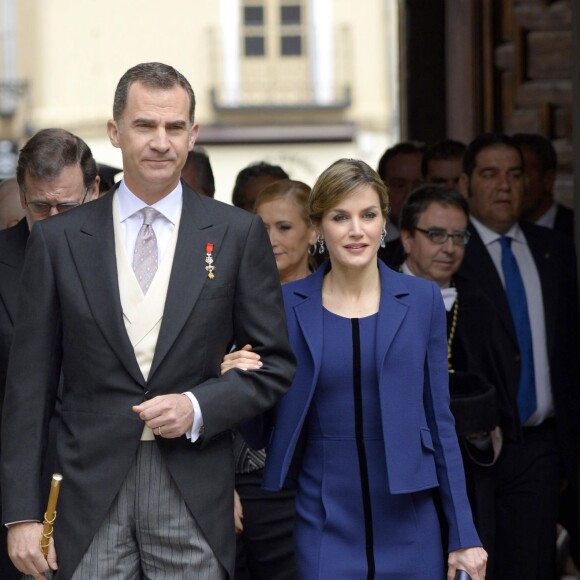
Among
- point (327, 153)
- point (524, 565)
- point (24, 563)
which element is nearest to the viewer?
point (24, 563)

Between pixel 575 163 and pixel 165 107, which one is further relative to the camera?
pixel 575 163

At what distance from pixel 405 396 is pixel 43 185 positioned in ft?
4.39

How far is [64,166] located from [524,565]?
2473 mm

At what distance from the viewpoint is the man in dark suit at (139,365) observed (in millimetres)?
4020

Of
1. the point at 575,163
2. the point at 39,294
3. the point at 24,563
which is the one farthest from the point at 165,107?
the point at 575,163

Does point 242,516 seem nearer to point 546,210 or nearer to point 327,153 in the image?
point 546,210

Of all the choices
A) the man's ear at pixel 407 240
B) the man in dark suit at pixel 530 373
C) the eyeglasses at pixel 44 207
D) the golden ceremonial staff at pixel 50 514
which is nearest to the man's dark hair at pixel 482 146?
the man in dark suit at pixel 530 373

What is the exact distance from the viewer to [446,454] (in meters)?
4.48

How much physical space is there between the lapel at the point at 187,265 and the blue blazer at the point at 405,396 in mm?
492

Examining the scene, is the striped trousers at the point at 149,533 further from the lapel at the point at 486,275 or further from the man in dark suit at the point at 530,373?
the lapel at the point at 486,275

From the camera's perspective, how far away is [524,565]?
6121 mm

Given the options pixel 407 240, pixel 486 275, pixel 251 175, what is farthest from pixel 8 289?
pixel 251 175

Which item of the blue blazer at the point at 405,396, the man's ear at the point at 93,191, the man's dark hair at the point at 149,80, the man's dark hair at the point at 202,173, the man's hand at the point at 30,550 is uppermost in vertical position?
the man's dark hair at the point at 149,80

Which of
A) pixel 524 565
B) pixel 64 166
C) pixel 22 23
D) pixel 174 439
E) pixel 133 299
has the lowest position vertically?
pixel 524 565
